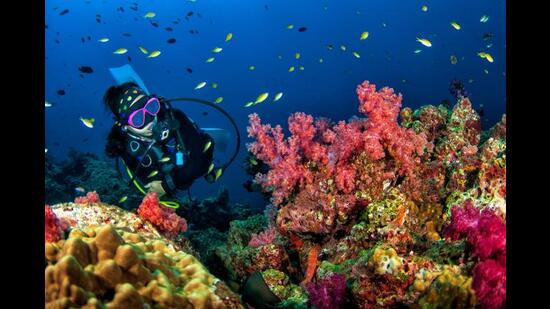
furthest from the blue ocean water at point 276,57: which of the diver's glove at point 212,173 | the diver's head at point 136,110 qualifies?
the diver's head at point 136,110

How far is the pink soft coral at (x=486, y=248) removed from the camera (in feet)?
8.79

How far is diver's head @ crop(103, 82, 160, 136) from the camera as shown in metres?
5.59

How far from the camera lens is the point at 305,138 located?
5.61m

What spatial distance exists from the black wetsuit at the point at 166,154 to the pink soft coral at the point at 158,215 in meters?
0.93

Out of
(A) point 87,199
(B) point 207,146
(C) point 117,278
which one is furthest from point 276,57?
(C) point 117,278

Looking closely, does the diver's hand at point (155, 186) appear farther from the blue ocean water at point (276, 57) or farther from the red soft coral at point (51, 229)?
the blue ocean water at point (276, 57)

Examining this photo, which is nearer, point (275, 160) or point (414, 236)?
point (414, 236)

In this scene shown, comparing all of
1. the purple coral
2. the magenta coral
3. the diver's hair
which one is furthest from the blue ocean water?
the purple coral

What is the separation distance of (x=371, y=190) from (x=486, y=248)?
6.75 ft

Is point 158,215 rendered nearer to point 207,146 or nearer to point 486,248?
point 207,146

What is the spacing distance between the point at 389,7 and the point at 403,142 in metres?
59.0

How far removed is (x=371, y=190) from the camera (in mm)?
5039
